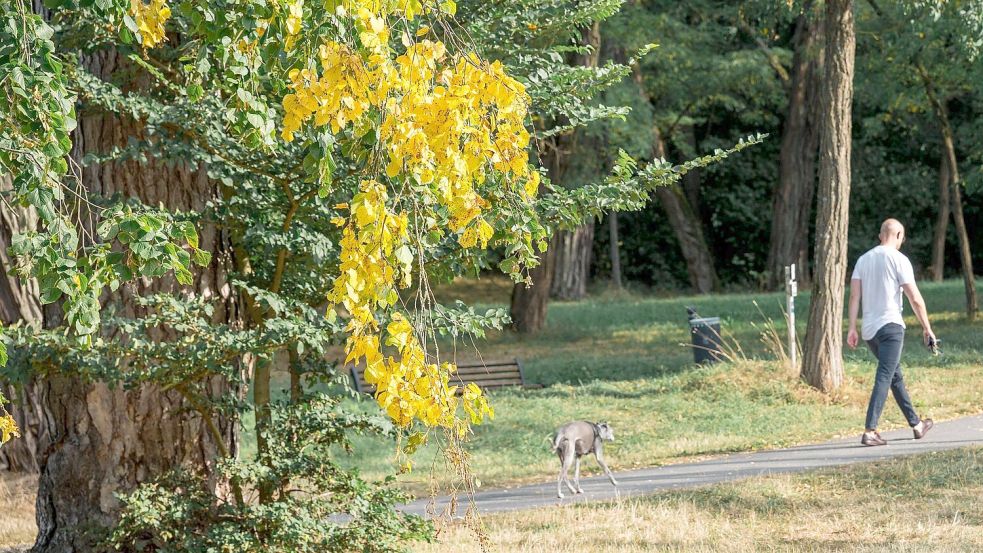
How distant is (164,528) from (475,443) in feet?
20.6

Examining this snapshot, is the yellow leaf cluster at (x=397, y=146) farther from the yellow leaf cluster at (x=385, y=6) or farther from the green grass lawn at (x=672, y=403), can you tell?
the green grass lawn at (x=672, y=403)

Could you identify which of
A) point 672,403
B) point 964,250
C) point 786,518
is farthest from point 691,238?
point 786,518

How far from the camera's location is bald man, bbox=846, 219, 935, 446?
393 inches

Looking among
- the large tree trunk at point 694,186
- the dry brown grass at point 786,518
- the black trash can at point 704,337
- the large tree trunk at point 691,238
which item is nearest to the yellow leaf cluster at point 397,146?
the dry brown grass at point 786,518

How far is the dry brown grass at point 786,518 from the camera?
723cm

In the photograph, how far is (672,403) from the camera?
1395 cm

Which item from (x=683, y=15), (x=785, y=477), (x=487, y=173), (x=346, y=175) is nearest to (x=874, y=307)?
(x=785, y=477)

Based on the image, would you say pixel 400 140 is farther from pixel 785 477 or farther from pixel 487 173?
pixel 785 477

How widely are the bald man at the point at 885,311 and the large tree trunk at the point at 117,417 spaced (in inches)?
205

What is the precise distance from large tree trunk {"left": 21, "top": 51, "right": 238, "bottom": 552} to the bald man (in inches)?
205

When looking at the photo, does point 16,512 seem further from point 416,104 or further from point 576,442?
point 416,104

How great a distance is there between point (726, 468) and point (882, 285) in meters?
1.91

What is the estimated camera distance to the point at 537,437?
12.5 m

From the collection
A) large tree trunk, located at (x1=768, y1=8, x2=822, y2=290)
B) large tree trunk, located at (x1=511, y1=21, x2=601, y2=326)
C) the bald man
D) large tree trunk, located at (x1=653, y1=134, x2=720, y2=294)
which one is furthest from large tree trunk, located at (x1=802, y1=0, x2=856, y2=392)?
large tree trunk, located at (x1=653, y1=134, x2=720, y2=294)
